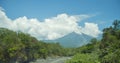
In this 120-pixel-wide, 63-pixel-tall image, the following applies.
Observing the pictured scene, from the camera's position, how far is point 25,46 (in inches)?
3088

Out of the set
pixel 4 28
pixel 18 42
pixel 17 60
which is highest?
pixel 4 28

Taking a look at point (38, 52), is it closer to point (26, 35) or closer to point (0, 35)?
point (26, 35)

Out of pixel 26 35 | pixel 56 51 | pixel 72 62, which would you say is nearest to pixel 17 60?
pixel 26 35

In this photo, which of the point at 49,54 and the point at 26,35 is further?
the point at 49,54

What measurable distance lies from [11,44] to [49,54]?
38.7 metres

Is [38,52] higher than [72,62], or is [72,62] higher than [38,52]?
[38,52]

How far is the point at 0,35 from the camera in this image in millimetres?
75625

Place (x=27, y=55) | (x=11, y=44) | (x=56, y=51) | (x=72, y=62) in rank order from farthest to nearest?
1. (x=56, y=51)
2. (x=27, y=55)
3. (x=11, y=44)
4. (x=72, y=62)

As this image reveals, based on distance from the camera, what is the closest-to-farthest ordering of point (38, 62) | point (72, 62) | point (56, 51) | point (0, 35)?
point (72, 62), point (0, 35), point (38, 62), point (56, 51)

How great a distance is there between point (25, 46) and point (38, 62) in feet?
31.9

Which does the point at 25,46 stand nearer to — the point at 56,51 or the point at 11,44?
the point at 11,44

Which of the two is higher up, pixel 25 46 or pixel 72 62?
Result: pixel 25 46

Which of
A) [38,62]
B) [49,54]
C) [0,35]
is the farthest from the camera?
[49,54]

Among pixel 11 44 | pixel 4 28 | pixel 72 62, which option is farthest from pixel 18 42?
pixel 72 62
